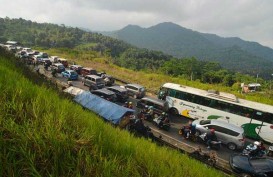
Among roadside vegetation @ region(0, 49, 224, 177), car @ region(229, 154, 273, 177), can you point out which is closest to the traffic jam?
car @ region(229, 154, 273, 177)

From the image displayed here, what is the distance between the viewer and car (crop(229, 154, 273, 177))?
13577 mm

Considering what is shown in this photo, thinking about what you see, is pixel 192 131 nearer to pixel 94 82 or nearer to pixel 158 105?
pixel 158 105

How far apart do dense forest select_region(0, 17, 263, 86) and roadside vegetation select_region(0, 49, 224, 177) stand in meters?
40.5

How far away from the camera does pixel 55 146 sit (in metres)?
4.20

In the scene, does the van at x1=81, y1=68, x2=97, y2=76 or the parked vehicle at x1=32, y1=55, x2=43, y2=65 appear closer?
the van at x1=81, y1=68, x2=97, y2=76

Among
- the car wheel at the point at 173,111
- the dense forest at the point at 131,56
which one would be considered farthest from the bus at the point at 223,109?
the dense forest at the point at 131,56

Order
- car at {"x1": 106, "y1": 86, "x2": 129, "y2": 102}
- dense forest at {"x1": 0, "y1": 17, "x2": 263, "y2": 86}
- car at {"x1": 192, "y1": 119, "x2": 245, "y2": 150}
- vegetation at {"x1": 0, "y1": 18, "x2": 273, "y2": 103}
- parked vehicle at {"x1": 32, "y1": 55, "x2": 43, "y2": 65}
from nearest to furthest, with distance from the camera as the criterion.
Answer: car at {"x1": 192, "y1": 119, "x2": 245, "y2": 150}, car at {"x1": 106, "y1": 86, "x2": 129, "y2": 102}, vegetation at {"x1": 0, "y1": 18, "x2": 273, "y2": 103}, parked vehicle at {"x1": 32, "y1": 55, "x2": 43, "y2": 65}, dense forest at {"x1": 0, "y1": 17, "x2": 263, "y2": 86}

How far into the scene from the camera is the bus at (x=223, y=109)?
2016cm

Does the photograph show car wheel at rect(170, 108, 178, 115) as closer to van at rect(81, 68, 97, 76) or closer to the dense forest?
van at rect(81, 68, 97, 76)

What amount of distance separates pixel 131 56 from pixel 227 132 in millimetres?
117183

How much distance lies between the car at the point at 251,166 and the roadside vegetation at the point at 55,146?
9.20 meters

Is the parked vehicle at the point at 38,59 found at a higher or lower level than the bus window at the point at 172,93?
lower

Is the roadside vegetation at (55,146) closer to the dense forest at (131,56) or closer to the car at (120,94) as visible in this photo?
the car at (120,94)

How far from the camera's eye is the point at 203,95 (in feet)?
75.2
